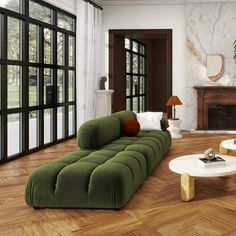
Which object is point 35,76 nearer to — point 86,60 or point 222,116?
point 86,60

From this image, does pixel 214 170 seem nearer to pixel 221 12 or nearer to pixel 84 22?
pixel 84 22

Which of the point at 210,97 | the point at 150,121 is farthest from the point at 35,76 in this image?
the point at 210,97

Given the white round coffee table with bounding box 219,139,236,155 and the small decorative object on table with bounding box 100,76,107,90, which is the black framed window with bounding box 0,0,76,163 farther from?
the white round coffee table with bounding box 219,139,236,155

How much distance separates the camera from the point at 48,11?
266 inches

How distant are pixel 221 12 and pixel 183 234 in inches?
281

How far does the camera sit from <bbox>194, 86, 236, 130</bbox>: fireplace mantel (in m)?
8.74

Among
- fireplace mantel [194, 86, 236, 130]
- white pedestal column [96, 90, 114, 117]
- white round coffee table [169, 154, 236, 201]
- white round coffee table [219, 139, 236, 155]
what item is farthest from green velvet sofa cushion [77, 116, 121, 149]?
fireplace mantel [194, 86, 236, 130]

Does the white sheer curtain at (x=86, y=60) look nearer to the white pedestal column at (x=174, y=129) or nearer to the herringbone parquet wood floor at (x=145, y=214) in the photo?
the white pedestal column at (x=174, y=129)

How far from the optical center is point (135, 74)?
1112 cm

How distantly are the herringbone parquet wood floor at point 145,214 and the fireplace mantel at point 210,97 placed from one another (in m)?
4.54

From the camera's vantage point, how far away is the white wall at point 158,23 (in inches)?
354

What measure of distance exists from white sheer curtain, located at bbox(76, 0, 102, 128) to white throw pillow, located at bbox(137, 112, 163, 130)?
6.67ft

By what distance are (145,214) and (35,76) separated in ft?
12.4

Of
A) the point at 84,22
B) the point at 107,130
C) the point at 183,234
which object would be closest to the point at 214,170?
the point at 183,234
